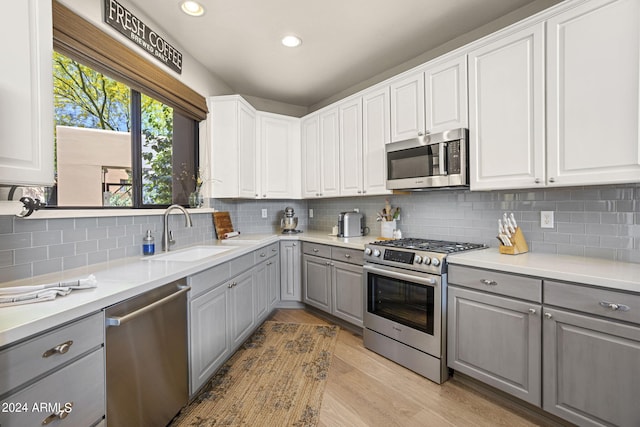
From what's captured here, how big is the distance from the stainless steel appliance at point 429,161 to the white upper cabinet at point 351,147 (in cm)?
46

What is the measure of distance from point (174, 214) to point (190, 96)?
112 centimetres

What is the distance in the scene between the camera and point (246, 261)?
8.41 feet

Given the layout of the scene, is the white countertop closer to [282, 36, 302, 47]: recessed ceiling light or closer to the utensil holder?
the utensil holder

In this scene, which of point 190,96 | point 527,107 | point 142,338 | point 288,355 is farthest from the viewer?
point 190,96

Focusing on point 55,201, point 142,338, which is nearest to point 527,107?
point 142,338

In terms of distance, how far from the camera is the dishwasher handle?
1211mm

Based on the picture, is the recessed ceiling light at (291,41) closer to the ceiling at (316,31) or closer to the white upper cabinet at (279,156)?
the ceiling at (316,31)

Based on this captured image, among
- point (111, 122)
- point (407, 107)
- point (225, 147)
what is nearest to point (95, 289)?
point (111, 122)

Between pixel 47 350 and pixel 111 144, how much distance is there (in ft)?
5.60

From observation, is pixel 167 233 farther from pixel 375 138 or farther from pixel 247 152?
pixel 375 138

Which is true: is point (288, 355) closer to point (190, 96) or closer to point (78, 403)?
point (78, 403)

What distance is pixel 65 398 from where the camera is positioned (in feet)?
3.38

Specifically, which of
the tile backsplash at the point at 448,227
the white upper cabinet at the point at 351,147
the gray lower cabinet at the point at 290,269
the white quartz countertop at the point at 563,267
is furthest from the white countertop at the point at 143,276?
the white upper cabinet at the point at 351,147

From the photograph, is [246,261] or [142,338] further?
[246,261]
